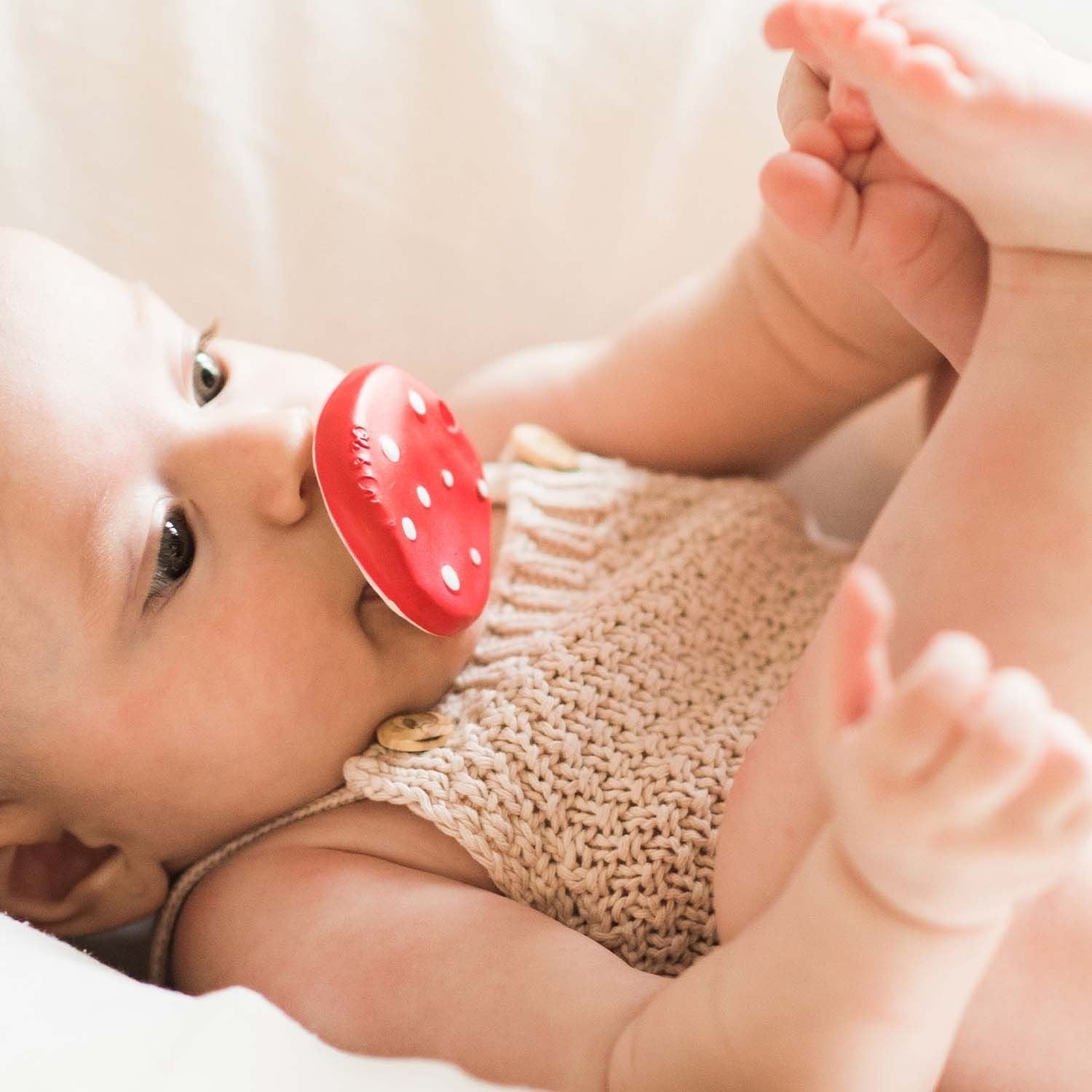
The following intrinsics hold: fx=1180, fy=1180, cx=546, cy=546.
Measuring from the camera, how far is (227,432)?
0.74 m

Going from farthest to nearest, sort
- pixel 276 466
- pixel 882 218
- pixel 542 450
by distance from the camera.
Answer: pixel 542 450 → pixel 276 466 → pixel 882 218

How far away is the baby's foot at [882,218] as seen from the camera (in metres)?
0.62

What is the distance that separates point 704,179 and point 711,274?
148 mm

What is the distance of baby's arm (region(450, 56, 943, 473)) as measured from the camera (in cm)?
91

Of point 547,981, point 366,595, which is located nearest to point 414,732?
point 366,595

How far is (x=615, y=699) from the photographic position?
2.56ft

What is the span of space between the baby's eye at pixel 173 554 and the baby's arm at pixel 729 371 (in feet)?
1.21

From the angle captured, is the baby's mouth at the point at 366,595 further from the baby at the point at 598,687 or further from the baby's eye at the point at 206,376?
the baby's eye at the point at 206,376

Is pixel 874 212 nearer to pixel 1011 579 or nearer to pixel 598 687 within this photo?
pixel 1011 579

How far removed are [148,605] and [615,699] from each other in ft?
0.99

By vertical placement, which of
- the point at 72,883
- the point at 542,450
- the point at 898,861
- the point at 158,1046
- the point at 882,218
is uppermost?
the point at 882,218

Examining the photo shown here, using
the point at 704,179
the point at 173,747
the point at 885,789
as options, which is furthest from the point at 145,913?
the point at 704,179

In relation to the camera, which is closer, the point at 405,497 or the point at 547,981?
the point at 547,981

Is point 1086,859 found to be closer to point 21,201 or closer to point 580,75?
point 580,75
